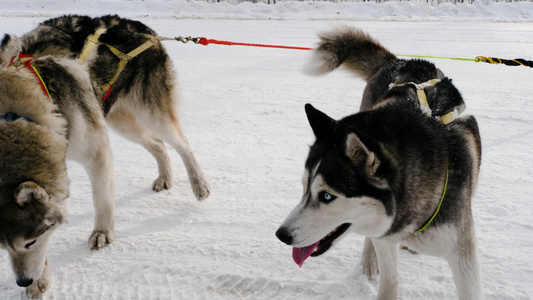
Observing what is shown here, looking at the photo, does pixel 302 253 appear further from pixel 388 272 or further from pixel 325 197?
pixel 388 272

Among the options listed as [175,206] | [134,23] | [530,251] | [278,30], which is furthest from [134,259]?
[278,30]

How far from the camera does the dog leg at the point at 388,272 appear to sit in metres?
2.18

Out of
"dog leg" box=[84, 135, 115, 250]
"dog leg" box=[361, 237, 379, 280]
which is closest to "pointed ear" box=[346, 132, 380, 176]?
"dog leg" box=[361, 237, 379, 280]

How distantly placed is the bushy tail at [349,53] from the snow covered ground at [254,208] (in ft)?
0.80

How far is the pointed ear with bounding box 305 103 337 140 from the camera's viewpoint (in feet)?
6.41

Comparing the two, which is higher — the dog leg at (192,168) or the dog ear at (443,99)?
the dog ear at (443,99)

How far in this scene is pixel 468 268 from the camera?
1918mm

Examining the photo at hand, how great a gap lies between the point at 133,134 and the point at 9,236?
1783 millimetres

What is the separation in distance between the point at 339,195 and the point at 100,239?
1809 mm

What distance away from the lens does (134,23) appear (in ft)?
10.7

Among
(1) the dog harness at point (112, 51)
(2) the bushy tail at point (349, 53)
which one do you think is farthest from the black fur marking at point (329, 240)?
(1) the dog harness at point (112, 51)

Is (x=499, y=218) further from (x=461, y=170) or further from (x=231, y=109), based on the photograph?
(x=231, y=109)

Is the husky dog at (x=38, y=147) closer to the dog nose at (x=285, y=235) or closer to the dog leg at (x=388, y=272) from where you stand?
the dog nose at (x=285, y=235)

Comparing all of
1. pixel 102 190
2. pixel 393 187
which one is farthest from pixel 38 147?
pixel 393 187
